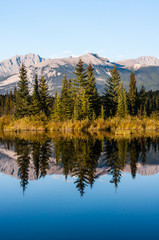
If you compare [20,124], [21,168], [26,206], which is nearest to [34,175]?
[21,168]

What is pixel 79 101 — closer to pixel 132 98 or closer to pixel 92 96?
pixel 92 96

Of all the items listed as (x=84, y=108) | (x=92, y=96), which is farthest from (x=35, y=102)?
(x=84, y=108)

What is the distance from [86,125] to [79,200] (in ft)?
144

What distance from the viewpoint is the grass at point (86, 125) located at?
165 ft

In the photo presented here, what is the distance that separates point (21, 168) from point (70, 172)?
2.92m

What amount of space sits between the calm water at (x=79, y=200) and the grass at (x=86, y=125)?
33.4m

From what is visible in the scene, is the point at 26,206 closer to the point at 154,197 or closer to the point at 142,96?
the point at 154,197

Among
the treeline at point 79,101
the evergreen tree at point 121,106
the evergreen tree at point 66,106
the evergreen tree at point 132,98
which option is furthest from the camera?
the evergreen tree at point 132,98

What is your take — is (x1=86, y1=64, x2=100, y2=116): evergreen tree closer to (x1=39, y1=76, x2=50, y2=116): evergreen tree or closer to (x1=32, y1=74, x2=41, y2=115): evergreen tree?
(x1=39, y1=76, x2=50, y2=116): evergreen tree

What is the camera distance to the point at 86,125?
5381cm

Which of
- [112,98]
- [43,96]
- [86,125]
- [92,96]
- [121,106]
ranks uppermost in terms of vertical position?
[43,96]

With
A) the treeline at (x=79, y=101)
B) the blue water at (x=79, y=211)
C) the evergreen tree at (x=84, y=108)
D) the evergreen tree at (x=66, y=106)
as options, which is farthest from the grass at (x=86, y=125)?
the blue water at (x=79, y=211)

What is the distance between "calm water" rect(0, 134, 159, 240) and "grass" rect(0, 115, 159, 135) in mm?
33387

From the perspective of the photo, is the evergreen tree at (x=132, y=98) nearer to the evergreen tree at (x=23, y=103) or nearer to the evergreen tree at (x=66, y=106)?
the evergreen tree at (x=66, y=106)
